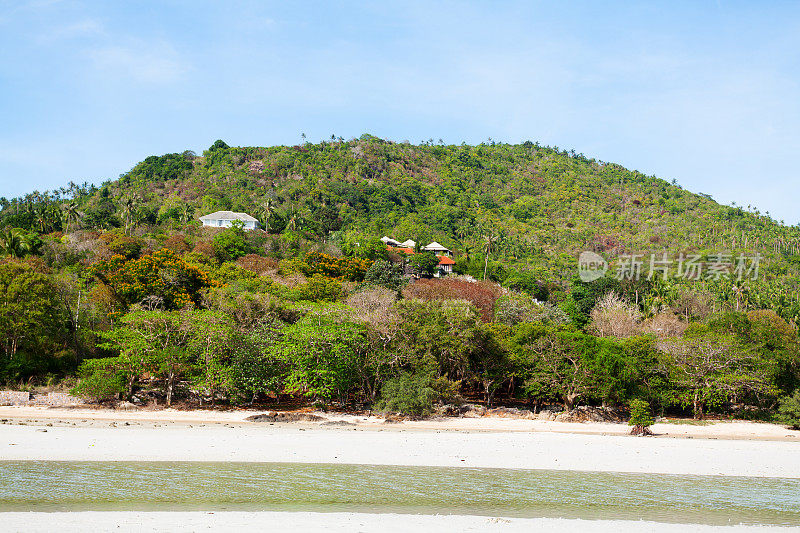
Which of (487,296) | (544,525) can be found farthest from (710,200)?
(544,525)

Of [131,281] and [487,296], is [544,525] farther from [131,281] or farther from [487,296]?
[487,296]

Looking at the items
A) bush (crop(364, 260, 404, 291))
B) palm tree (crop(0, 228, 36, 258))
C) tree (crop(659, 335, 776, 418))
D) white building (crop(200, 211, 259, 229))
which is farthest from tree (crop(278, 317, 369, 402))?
white building (crop(200, 211, 259, 229))

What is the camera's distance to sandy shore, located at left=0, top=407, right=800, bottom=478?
20609 millimetres

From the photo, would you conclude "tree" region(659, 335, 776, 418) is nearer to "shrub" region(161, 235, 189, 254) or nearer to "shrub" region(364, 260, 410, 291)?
"shrub" region(364, 260, 410, 291)

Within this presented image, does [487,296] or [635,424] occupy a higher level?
[487,296]

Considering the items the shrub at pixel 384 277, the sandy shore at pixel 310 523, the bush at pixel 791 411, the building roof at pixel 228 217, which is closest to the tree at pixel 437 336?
the bush at pixel 791 411

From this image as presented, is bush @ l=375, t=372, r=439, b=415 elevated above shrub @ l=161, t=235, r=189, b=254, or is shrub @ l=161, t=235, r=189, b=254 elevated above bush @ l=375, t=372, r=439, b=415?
shrub @ l=161, t=235, r=189, b=254

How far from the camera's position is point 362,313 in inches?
1364

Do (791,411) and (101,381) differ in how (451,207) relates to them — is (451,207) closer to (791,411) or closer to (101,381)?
(791,411)

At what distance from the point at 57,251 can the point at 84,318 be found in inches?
752

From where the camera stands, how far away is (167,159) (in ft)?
440

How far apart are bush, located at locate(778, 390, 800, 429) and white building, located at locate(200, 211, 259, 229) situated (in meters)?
Answer: 67.3

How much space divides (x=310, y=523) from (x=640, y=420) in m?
20.3

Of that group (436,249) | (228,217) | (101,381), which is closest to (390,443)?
(101,381)
